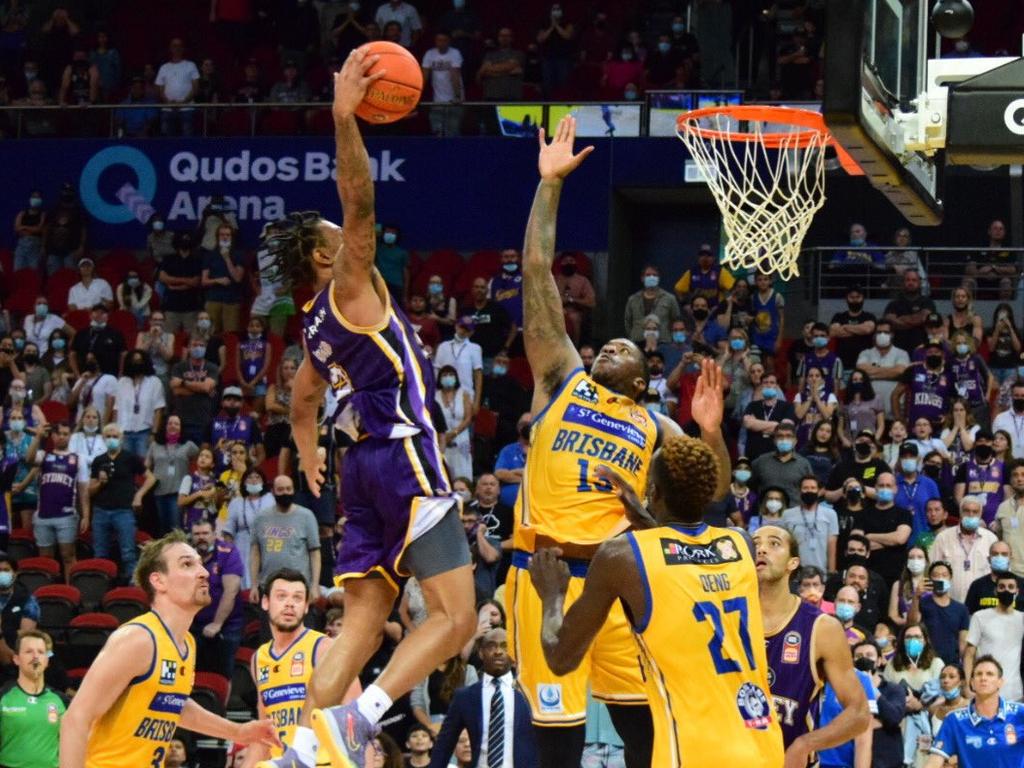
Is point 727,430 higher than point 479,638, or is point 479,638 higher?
point 727,430

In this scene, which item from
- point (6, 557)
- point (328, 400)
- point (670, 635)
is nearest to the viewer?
point (670, 635)

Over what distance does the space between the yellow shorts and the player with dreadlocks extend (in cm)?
143

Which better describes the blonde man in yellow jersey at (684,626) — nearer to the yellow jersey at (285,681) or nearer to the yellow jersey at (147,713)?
the yellow jersey at (147,713)

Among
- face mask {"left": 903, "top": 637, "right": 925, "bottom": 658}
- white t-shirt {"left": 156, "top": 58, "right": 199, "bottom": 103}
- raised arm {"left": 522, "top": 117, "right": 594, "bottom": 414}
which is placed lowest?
face mask {"left": 903, "top": 637, "right": 925, "bottom": 658}

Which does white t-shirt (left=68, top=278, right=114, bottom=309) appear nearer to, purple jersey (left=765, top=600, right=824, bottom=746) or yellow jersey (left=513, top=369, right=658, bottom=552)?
yellow jersey (left=513, top=369, right=658, bottom=552)

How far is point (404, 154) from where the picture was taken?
24094mm

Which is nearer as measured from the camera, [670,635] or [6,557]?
[670,635]

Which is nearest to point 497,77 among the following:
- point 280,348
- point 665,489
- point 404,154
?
point 404,154

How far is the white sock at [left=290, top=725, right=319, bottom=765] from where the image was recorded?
22.1ft

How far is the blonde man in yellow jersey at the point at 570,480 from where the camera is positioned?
8539 millimetres

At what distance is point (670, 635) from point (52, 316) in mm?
17347

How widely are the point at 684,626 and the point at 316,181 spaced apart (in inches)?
714

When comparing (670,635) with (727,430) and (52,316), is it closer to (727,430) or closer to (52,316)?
(727,430)

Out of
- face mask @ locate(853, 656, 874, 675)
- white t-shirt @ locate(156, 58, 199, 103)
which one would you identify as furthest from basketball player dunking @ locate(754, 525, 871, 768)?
white t-shirt @ locate(156, 58, 199, 103)
